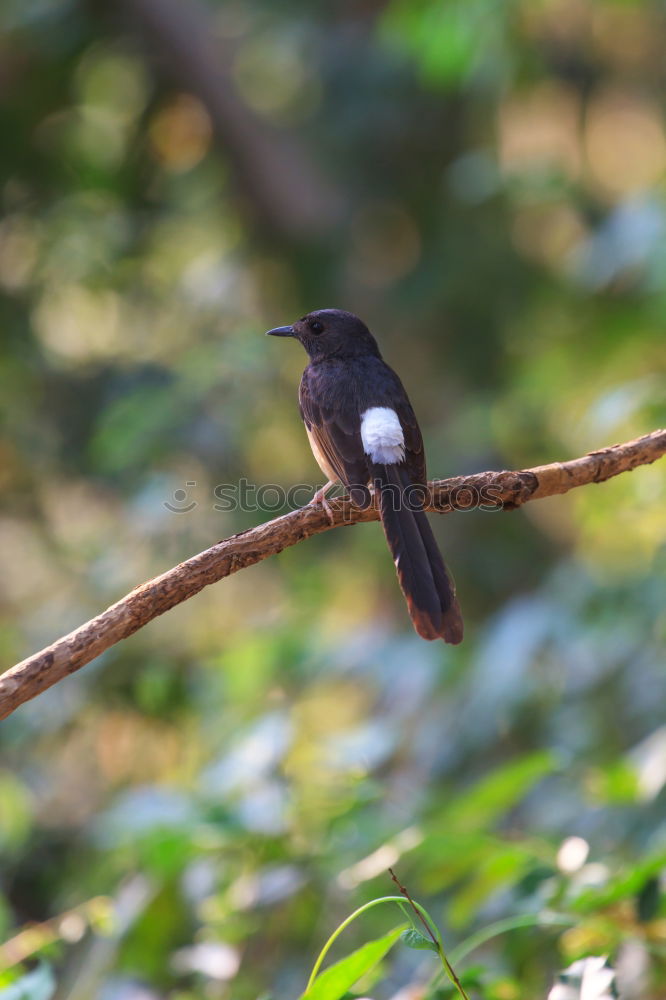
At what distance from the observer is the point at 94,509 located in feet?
24.5

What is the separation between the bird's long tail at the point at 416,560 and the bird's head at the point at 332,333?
1027 millimetres

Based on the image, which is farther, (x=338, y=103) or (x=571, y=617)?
(x=338, y=103)

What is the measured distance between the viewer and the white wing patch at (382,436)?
10.9 ft

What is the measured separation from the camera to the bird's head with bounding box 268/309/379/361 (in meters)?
4.18

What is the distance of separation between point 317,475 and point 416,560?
3671mm

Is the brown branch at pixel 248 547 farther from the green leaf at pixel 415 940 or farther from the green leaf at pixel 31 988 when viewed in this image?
the green leaf at pixel 415 940

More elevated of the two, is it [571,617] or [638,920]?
[571,617]

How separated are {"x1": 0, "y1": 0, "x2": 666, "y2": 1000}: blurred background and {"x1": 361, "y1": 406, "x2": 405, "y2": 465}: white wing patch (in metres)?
0.73

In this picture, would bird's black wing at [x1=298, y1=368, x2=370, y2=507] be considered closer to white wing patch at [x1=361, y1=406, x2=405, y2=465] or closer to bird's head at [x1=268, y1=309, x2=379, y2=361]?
white wing patch at [x1=361, y1=406, x2=405, y2=465]

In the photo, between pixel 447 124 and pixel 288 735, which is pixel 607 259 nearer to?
pixel 288 735

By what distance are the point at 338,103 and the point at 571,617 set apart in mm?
4545

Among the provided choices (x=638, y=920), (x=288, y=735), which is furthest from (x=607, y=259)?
(x=638, y=920)
